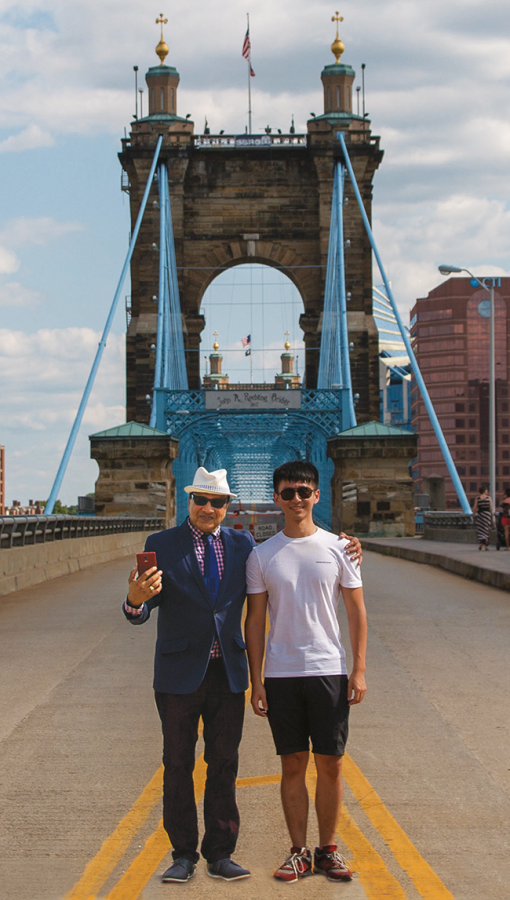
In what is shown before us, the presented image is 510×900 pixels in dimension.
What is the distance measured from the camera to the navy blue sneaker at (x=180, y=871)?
4469mm

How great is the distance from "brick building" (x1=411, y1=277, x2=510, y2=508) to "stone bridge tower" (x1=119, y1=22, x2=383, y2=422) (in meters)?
53.2

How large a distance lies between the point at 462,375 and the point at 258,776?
104309mm

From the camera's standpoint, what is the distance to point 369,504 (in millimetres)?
38031

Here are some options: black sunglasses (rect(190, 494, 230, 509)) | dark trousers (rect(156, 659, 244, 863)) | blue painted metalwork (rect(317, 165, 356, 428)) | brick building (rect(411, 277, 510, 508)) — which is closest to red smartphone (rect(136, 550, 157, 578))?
black sunglasses (rect(190, 494, 230, 509))

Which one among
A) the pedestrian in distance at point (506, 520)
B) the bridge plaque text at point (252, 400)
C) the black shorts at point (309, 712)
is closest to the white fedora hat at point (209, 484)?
the black shorts at point (309, 712)

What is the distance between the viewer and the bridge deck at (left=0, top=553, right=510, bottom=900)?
453cm

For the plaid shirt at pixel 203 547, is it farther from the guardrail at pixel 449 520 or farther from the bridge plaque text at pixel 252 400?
the bridge plaque text at pixel 252 400

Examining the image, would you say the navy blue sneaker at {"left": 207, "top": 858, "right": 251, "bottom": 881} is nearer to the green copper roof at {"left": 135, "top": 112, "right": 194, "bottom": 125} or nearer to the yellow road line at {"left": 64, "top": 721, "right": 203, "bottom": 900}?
the yellow road line at {"left": 64, "top": 721, "right": 203, "bottom": 900}

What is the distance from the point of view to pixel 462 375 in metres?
108

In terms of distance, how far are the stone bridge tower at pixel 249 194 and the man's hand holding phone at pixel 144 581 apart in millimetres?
46945

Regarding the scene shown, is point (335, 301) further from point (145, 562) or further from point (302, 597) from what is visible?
point (145, 562)

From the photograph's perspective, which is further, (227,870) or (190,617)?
(190,617)

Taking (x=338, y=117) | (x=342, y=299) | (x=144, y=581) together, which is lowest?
(x=144, y=581)

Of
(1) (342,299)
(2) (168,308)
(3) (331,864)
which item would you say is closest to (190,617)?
(3) (331,864)
